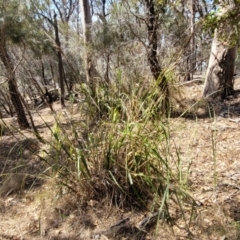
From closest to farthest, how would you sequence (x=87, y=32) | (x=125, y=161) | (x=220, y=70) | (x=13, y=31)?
(x=125, y=161), (x=220, y=70), (x=13, y=31), (x=87, y=32)

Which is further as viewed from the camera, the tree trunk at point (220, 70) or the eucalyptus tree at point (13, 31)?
the eucalyptus tree at point (13, 31)

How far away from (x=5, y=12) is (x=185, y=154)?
3.45m

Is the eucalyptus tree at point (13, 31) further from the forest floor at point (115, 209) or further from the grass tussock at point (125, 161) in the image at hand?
the grass tussock at point (125, 161)

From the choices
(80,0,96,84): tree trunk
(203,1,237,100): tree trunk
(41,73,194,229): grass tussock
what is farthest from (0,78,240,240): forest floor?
(80,0,96,84): tree trunk

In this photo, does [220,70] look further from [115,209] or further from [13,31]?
[13,31]

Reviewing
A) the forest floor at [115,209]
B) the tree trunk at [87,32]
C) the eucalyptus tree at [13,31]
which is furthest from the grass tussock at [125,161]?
the tree trunk at [87,32]

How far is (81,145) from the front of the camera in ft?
5.74

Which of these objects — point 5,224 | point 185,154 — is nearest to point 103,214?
point 5,224

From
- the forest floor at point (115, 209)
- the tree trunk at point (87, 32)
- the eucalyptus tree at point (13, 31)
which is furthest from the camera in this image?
the tree trunk at point (87, 32)

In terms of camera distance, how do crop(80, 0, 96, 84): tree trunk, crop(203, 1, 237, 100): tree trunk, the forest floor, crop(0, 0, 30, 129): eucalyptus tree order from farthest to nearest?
Result: 1. crop(80, 0, 96, 84): tree trunk
2. crop(0, 0, 30, 129): eucalyptus tree
3. crop(203, 1, 237, 100): tree trunk
4. the forest floor

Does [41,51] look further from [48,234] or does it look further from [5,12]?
[48,234]

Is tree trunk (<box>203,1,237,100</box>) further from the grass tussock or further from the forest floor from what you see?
the grass tussock

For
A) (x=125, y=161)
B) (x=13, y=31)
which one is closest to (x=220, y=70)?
(x=125, y=161)

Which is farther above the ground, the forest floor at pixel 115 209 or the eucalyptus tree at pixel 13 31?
the eucalyptus tree at pixel 13 31
